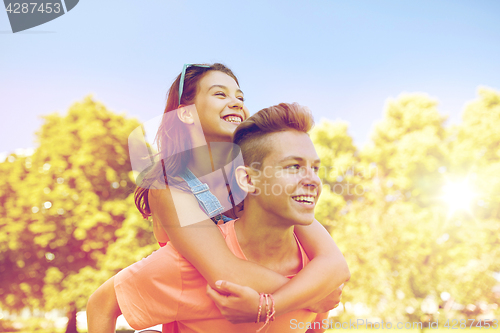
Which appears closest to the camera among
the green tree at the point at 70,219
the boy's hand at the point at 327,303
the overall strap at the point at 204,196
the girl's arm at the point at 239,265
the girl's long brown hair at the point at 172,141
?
the girl's arm at the point at 239,265

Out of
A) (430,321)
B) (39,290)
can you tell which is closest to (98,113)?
(39,290)

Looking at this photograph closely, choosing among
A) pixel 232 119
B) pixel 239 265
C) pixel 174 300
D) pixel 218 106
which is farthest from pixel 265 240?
pixel 218 106

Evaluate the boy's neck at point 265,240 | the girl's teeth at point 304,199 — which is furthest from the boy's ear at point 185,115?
the girl's teeth at point 304,199

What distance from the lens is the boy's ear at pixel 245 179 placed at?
80.4 inches

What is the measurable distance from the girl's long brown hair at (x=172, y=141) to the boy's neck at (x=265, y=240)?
0.67m

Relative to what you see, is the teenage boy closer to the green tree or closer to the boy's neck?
the boy's neck

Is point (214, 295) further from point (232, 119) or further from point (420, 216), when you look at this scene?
point (420, 216)

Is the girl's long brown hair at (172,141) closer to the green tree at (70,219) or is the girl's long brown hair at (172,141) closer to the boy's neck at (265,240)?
the boy's neck at (265,240)

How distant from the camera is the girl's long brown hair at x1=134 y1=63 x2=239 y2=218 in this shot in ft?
8.25

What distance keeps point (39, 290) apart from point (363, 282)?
494 inches

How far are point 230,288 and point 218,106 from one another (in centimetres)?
140

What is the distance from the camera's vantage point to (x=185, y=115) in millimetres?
2734

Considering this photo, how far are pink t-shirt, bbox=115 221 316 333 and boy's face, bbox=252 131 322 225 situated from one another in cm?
40

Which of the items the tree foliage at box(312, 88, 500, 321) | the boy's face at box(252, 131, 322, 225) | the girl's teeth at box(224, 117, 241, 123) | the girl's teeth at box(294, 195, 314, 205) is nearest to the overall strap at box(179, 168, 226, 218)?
the boy's face at box(252, 131, 322, 225)
